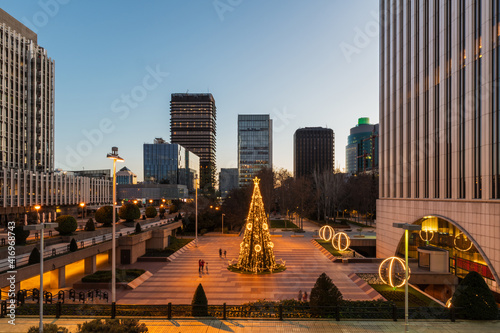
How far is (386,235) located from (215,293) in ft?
71.3

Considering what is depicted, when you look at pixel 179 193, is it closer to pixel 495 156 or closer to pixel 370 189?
pixel 370 189

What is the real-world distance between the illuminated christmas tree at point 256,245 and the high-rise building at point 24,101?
58460 millimetres

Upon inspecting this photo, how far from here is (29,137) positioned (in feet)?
229

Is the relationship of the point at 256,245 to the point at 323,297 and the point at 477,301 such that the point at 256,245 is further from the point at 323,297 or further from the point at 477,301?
the point at 477,301

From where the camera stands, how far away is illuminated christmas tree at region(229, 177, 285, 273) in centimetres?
2880

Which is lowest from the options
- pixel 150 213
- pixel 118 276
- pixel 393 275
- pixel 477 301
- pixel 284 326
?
pixel 118 276

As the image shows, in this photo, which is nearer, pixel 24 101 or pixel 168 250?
pixel 168 250

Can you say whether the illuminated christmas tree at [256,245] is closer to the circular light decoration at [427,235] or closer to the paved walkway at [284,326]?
the paved walkway at [284,326]

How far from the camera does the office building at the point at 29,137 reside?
1841 inches

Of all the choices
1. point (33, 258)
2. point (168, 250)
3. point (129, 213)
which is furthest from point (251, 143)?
point (33, 258)

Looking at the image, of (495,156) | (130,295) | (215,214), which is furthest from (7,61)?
(495,156)

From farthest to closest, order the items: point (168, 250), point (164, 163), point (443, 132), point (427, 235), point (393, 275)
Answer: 1. point (164, 163)
2. point (168, 250)
3. point (427, 235)
4. point (443, 132)
5. point (393, 275)

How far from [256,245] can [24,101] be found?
68.0 meters

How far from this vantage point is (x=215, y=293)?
23.5 metres
